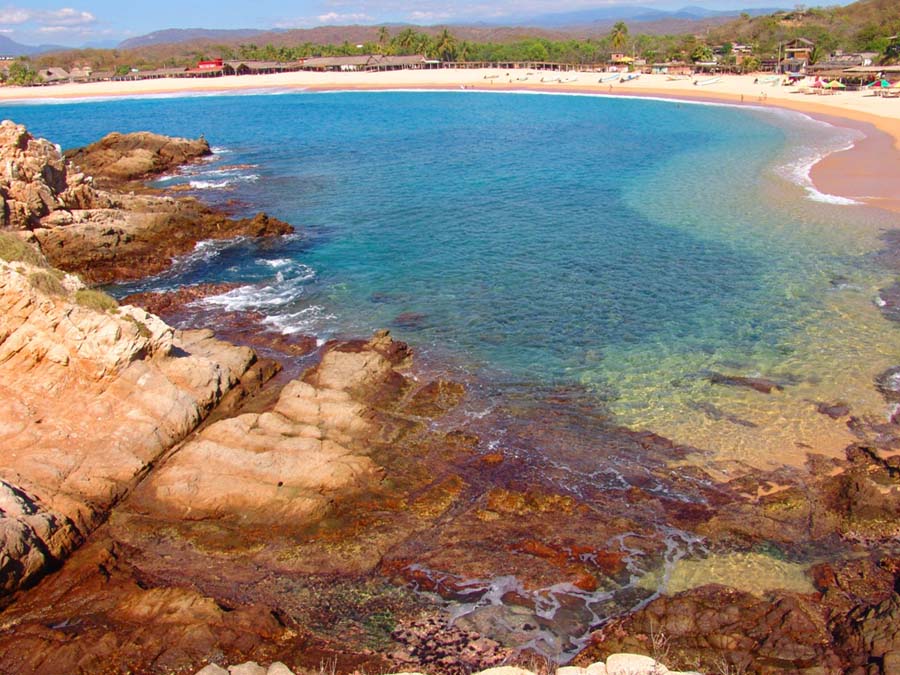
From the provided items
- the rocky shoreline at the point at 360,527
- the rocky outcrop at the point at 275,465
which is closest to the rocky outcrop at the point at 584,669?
the rocky shoreline at the point at 360,527

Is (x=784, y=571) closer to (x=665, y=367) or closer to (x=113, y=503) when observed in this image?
(x=665, y=367)

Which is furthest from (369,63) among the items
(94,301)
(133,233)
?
(94,301)

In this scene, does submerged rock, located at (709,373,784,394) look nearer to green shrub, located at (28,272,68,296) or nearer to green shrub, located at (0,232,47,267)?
green shrub, located at (28,272,68,296)

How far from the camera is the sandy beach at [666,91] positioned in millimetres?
41625

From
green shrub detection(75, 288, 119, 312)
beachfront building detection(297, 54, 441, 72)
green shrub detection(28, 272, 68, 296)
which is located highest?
beachfront building detection(297, 54, 441, 72)

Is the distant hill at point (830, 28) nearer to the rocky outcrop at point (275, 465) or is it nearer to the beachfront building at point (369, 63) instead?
the beachfront building at point (369, 63)

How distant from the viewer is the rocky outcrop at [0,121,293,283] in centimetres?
2836

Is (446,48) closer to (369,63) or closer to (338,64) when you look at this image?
(369,63)

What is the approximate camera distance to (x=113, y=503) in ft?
47.3

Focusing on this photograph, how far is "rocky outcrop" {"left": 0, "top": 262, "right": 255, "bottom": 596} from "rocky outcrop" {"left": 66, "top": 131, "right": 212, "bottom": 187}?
105ft

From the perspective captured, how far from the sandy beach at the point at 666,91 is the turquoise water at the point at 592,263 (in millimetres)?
3161

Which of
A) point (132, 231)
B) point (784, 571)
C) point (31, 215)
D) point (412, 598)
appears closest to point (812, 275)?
point (784, 571)

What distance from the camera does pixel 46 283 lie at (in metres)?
17.1

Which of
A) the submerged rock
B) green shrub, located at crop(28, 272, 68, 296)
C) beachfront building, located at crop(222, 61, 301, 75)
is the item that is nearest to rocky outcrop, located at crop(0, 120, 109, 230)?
green shrub, located at crop(28, 272, 68, 296)
